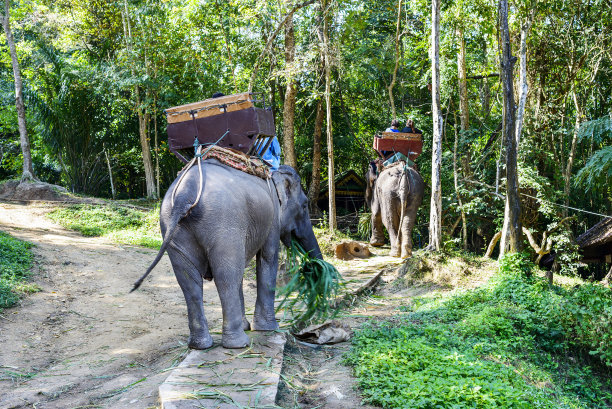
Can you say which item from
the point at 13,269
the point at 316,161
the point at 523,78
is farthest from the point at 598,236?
the point at 13,269

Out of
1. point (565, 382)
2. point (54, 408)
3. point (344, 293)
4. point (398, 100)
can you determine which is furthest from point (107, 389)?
point (398, 100)

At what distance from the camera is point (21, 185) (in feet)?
48.0

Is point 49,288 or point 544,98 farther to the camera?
point 544,98

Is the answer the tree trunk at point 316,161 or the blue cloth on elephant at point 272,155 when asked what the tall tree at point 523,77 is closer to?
the blue cloth on elephant at point 272,155

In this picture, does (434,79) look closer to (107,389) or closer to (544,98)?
(544,98)

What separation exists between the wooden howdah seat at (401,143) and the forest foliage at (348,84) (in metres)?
1.06

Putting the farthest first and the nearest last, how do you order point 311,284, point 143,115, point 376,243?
point 143,115, point 376,243, point 311,284

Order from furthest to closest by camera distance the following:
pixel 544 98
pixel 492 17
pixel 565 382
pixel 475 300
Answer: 1. pixel 544 98
2. pixel 492 17
3. pixel 475 300
4. pixel 565 382

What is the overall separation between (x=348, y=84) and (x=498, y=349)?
1189cm

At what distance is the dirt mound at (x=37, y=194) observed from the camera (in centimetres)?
1430

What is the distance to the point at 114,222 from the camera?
12.9 metres

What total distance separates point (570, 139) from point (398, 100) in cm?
572

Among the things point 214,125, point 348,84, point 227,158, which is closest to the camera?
point 227,158

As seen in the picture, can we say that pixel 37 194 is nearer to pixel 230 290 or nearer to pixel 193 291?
pixel 193 291
